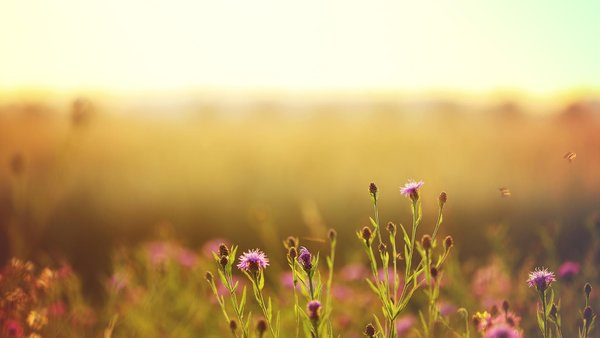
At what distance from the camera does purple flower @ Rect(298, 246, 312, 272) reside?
103 centimetres

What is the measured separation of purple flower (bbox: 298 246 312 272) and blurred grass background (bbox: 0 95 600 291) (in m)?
0.96

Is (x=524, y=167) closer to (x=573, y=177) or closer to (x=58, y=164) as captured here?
(x=573, y=177)

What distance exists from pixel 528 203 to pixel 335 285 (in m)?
2.04

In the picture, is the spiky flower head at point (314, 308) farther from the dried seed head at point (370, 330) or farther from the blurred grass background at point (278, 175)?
the blurred grass background at point (278, 175)

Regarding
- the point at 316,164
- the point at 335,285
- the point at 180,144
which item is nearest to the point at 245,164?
the point at 316,164

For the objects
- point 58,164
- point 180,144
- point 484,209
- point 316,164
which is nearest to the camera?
point 58,164

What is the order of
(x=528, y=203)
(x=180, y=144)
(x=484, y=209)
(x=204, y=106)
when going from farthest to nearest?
(x=204, y=106), (x=180, y=144), (x=484, y=209), (x=528, y=203)

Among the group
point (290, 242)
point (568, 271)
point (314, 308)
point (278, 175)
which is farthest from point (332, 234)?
point (278, 175)

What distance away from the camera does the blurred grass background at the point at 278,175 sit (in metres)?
3.14

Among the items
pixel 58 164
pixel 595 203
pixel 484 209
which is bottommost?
pixel 484 209

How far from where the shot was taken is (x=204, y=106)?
9398 mm

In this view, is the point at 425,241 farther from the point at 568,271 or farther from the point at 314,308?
the point at 568,271

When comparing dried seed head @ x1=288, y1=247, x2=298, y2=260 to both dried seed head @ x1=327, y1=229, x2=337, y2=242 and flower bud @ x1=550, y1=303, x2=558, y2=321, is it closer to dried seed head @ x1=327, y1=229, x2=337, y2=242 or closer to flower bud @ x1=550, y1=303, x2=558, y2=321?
dried seed head @ x1=327, y1=229, x2=337, y2=242

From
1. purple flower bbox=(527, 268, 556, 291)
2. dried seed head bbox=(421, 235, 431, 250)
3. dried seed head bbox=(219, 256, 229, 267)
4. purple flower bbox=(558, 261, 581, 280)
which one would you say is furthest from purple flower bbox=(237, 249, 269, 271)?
purple flower bbox=(558, 261, 581, 280)
